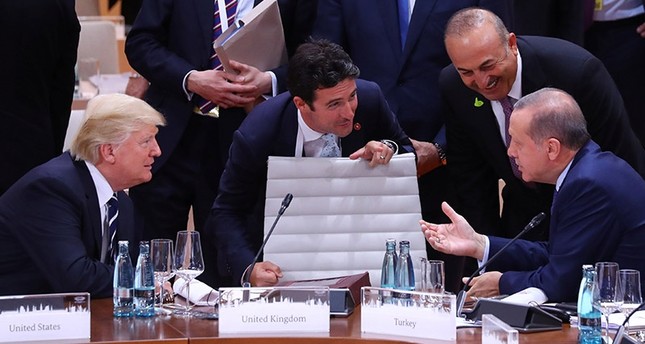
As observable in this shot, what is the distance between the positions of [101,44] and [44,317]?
4618 millimetres

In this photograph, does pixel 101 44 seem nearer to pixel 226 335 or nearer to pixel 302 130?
pixel 302 130

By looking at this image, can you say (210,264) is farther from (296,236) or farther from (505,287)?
(505,287)

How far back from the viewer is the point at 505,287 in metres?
3.80

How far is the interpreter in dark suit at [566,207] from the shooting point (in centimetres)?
368

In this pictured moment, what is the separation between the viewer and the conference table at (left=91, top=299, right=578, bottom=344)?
10.7ft

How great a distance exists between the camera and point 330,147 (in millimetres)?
4469

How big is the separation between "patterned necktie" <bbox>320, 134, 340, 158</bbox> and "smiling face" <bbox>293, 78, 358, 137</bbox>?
0.25 feet

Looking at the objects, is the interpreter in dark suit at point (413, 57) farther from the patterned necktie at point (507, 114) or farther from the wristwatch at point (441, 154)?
the patterned necktie at point (507, 114)

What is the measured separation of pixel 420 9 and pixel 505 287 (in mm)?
1345

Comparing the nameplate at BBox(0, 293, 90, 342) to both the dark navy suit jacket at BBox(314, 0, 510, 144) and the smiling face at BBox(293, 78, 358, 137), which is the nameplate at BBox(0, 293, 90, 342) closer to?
the smiling face at BBox(293, 78, 358, 137)

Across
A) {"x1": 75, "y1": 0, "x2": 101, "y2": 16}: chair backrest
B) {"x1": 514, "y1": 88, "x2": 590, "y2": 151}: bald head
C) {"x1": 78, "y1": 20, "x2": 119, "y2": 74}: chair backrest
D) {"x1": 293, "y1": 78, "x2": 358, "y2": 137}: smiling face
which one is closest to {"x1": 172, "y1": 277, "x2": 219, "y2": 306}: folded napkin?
{"x1": 293, "y1": 78, "x2": 358, "y2": 137}: smiling face

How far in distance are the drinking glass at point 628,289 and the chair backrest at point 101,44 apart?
4.97 m

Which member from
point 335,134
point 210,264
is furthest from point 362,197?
point 210,264

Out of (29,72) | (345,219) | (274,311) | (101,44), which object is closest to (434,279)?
(274,311)
